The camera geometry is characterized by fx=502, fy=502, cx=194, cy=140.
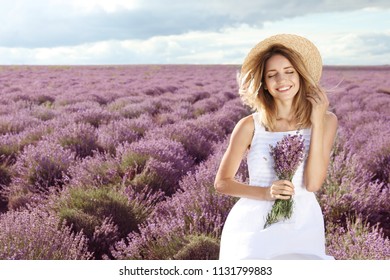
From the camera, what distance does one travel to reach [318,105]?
85.4 inches

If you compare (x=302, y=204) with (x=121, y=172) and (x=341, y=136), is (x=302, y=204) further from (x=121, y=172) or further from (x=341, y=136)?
(x=341, y=136)

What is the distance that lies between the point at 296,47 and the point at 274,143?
435 millimetres

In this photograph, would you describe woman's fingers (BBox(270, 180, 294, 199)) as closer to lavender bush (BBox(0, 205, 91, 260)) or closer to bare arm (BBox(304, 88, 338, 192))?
bare arm (BBox(304, 88, 338, 192))

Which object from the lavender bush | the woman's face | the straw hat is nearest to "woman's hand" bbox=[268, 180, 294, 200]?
the woman's face

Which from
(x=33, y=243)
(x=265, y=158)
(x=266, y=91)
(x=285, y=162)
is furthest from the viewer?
(x=33, y=243)

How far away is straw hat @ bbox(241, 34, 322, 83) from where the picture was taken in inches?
87.4

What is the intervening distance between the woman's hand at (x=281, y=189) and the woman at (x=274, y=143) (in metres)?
0.01

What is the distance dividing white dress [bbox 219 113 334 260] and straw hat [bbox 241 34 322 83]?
0.96 feet

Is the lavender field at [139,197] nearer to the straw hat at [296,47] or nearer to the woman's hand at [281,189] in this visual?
the straw hat at [296,47]

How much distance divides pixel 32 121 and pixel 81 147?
217 centimetres

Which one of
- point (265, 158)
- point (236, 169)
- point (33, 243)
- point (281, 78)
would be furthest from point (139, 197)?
point (281, 78)

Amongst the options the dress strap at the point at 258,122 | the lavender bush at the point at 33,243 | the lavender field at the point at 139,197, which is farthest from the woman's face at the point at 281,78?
the lavender bush at the point at 33,243

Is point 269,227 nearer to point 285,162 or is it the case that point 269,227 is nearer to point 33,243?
point 285,162
